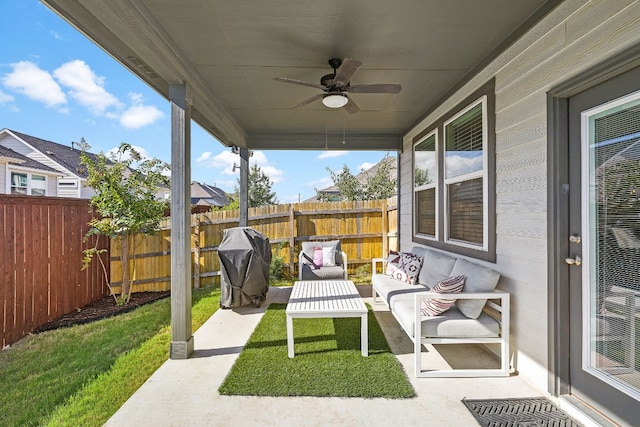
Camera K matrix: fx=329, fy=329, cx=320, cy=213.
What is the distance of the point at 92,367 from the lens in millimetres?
2984

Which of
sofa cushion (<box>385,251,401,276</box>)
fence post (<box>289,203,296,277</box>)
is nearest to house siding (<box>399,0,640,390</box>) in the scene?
sofa cushion (<box>385,251,401,276</box>)

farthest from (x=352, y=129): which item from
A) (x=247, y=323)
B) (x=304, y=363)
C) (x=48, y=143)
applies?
(x=48, y=143)

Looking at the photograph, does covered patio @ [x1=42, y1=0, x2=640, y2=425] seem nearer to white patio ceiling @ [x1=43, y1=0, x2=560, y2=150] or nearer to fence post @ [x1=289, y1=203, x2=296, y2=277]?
white patio ceiling @ [x1=43, y1=0, x2=560, y2=150]

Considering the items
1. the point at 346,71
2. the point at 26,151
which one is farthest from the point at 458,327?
the point at 26,151

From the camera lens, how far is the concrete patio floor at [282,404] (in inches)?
84.5

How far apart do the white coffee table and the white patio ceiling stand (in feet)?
7.87

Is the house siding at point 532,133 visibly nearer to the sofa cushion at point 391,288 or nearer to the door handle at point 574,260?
the door handle at point 574,260

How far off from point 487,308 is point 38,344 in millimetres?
4700

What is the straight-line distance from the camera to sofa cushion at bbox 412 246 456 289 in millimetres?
3611

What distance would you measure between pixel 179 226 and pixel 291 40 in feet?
6.51

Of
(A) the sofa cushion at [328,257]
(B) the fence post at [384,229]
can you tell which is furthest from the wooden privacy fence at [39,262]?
(B) the fence post at [384,229]

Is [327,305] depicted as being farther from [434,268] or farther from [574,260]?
[574,260]

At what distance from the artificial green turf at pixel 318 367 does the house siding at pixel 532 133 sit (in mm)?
1102

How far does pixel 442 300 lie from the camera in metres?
2.84
